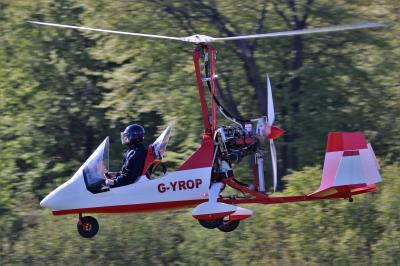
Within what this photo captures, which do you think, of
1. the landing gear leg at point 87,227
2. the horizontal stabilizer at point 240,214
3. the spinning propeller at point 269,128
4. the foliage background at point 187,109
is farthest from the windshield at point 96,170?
the foliage background at point 187,109

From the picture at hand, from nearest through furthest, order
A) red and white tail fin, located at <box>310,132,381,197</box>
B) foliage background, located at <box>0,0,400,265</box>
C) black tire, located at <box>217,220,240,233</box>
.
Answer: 1. red and white tail fin, located at <box>310,132,381,197</box>
2. black tire, located at <box>217,220,240,233</box>
3. foliage background, located at <box>0,0,400,265</box>

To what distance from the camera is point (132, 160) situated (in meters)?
11.8

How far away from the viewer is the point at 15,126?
21.7m

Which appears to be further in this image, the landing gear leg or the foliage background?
the foliage background

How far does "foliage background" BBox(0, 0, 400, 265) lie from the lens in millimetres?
17594

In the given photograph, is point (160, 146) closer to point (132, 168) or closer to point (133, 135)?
point (133, 135)

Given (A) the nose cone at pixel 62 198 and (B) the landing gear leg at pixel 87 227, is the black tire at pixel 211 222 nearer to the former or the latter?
(B) the landing gear leg at pixel 87 227

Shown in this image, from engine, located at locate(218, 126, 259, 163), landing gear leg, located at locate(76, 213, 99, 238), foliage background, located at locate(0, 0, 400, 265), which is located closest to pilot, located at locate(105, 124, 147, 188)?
landing gear leg, located at locate(76, 213, 99, 238)

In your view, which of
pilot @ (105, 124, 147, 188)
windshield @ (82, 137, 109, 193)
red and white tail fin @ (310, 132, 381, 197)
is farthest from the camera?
windshield @ (82, 137, 109, 193)

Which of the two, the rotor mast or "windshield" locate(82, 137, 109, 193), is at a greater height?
the rotor mast

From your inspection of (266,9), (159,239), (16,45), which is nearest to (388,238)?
(159,239)

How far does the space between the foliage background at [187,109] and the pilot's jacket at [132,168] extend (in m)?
6.06

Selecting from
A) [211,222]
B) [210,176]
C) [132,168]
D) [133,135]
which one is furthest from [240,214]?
[133,135]

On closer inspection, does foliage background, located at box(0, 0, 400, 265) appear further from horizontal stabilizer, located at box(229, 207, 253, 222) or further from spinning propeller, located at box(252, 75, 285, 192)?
spinning propeller, located at box(252, 75, 285, 192)
